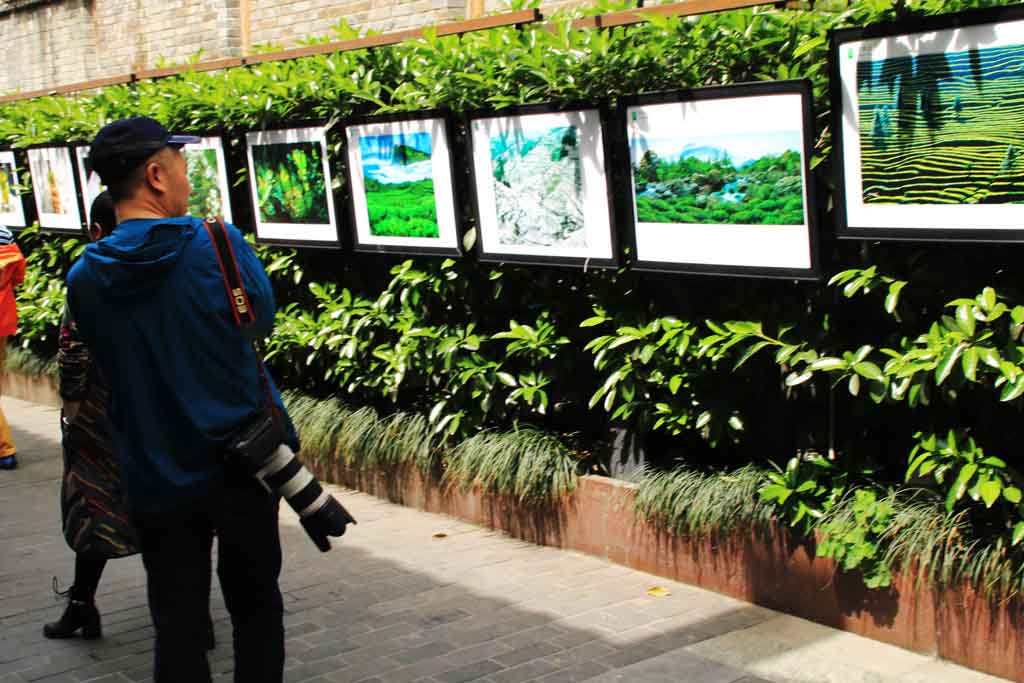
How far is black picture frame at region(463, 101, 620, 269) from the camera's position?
6.08 metres

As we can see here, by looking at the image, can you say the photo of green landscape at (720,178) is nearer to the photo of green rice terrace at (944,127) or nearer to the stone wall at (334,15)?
the photo of green rice terrace at (944,127)

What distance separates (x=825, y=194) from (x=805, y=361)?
74cm

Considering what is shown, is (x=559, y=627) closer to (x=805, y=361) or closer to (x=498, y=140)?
(x=805, y=361)

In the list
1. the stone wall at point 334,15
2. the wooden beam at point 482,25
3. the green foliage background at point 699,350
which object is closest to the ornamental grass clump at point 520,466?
the green foliage background at point 699,350

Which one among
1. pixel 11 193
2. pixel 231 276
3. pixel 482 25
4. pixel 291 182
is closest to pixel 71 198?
pixel 11 193

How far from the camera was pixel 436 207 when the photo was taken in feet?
23.4

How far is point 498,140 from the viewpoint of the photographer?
21.9 feet

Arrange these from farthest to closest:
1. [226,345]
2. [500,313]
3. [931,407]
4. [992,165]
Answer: [500,313] < [931,407] < [992,165] < [226,345]

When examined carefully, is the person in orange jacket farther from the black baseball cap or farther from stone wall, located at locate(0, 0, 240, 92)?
the black baseball cap

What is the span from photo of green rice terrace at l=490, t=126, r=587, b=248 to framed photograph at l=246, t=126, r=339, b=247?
1.63 metres

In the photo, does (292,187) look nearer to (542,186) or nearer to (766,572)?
(542,186)

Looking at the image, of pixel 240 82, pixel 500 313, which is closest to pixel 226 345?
pixel 500 313

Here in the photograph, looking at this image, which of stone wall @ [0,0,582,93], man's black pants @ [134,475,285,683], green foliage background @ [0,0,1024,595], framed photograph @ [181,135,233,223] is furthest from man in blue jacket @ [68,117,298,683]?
stone wall @ [0,0,582,93]

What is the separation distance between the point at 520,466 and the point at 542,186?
1503 millimetres
